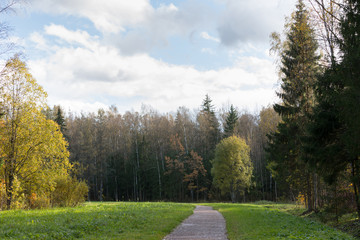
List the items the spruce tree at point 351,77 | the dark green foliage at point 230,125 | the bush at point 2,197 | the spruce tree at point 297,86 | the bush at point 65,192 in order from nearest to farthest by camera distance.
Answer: the spruce tree at point 351,77 → the bush at point 2,197 → the spruce tree at point 297,86 → the bush at point 65,192 → the dark green foliage at point 230,125

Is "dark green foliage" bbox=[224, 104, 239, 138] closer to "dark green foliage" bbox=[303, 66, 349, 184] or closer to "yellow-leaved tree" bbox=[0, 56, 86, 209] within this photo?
"yellow-leaved tree" bbox=[0, 56, 86, 209]

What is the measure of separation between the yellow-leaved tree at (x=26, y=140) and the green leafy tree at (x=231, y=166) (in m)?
26.4

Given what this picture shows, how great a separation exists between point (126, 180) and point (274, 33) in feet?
160

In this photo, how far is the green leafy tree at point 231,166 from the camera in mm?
42625

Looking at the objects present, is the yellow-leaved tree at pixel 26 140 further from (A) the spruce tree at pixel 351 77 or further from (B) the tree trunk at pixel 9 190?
(A) the spruce tree at pixel 351 77

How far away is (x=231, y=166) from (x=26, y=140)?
29.7 meters

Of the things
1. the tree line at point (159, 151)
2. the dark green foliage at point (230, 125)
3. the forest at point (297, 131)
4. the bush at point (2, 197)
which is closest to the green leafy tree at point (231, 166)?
the forest at point (297, 131)

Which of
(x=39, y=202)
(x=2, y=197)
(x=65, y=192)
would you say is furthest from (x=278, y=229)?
(x=2, y=197)

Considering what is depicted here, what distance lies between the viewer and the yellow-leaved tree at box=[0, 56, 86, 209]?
67.7 feet

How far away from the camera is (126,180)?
62.4m

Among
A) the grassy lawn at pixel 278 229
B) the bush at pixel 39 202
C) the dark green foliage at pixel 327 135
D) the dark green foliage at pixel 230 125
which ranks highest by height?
the dark green foliage at pixel 230 125

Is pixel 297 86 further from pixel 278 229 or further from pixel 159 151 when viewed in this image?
pixel 159 151

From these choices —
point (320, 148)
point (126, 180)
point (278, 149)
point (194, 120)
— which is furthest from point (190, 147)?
point (320, 148)

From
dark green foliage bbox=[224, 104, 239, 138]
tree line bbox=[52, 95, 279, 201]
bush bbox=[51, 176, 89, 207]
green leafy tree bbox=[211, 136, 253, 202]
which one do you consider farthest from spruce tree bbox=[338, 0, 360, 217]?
dark green foliage bbox=[224, 104, 239, 138]
